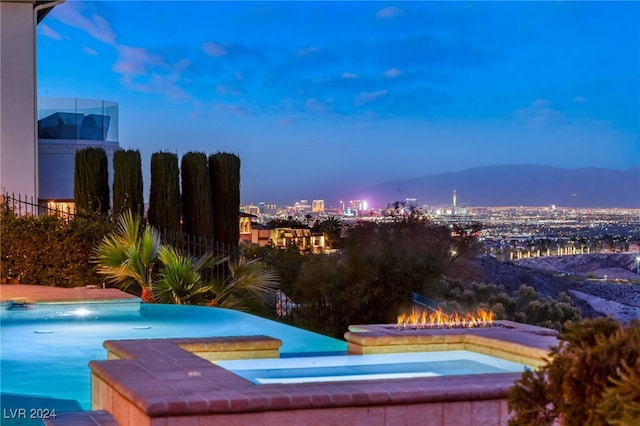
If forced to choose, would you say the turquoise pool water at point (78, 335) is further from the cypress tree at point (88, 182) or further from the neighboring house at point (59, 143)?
the neighboring house at point (59, 143)

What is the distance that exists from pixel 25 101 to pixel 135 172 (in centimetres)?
350

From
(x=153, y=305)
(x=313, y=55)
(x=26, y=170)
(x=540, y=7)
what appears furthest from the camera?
(x=313, y=55)

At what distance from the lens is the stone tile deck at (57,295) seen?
40.5 ft

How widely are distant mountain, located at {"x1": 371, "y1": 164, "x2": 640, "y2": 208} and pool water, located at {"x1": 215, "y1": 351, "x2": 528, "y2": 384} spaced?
33.5 metres

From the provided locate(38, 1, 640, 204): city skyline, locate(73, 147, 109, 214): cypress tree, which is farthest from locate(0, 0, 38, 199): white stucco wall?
locate(38, 1, 640, 204): city skyline

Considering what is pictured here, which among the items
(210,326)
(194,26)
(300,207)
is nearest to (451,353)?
(210,326)

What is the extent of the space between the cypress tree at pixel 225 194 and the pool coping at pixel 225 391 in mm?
11420

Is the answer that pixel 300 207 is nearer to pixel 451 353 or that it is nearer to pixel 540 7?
pixel 540 7

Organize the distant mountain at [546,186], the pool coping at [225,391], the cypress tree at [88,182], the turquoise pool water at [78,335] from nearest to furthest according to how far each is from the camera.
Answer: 1. the pool coping at [225,391]
2. the turquoise pool water at [78,335]
3. the cypress tree at [88,182]
4. the distant mountain at [546,186]

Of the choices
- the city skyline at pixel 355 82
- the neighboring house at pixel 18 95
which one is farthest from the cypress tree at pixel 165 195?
the neighboring house at pixel 18 95

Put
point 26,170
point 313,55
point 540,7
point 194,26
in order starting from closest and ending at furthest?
point 26,170 < point 194,26 < point 540,7 < point 313,55

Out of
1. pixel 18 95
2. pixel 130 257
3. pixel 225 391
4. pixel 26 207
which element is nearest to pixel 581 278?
pixel 18 95

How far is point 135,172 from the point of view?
17328 mm

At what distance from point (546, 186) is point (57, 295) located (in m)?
36.9
